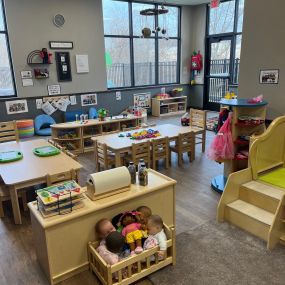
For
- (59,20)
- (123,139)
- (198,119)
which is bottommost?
(123,139)

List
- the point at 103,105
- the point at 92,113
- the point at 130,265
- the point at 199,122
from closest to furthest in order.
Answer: the point at 130,265 < the point at 199,122 < the point at 92,113 < the point at 103,105

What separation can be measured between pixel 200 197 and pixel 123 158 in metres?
1.26

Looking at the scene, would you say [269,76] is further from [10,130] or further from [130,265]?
[10,130]

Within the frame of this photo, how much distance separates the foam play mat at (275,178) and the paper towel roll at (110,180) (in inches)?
63.0

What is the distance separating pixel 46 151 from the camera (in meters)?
→ 3.47

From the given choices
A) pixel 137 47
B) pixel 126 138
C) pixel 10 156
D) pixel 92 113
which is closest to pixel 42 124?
pixel 92 113

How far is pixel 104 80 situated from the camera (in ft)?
24.5

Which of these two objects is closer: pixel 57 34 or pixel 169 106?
pixel 57 34

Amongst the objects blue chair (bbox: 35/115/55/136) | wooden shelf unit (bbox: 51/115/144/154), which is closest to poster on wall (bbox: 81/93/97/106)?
blue chair (bbox: 35/115/55/136)

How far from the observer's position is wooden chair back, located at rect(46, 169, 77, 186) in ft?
9.22

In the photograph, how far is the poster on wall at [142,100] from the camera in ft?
27.1

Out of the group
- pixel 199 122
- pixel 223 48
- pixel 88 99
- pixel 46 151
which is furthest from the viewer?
pixel 223 48

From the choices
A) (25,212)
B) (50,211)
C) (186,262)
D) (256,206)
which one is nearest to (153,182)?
(186,262)

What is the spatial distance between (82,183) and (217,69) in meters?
6.33
